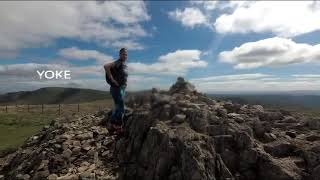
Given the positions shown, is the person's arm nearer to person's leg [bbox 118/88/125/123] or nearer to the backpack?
the backpack

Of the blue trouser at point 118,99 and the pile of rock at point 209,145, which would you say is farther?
the blue trouser at point 118,99

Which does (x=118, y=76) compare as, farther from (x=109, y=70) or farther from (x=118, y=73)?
(x=109, y=70)

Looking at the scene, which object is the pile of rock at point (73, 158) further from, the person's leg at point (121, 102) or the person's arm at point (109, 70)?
the person's arm at point (109, 70)

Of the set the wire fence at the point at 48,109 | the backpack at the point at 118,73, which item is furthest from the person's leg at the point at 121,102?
the wire fence at the point at 48,109

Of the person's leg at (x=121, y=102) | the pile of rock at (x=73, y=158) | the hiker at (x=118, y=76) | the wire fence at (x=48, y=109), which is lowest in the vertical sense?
the wire fence at (x=48, y=109)

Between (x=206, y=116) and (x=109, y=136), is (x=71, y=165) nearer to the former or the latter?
(x=109, y=136)

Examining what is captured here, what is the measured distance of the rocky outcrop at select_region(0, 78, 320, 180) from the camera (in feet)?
58.8

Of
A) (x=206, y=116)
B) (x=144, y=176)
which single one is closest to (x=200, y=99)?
(x=206, y=116)

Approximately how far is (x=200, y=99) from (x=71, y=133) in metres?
9.39

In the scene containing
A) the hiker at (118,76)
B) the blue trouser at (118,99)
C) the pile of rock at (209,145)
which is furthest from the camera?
the blue trouser at (118,99)

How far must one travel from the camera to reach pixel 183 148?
17797 mm

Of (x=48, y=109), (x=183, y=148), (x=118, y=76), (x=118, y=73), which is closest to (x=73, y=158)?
(x=118, y=76)

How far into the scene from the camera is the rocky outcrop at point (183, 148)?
17922mm

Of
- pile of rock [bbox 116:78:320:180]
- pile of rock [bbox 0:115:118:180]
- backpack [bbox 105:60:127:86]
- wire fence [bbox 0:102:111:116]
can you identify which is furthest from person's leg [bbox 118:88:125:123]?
wire fence [bbox 0:102:111:116]
